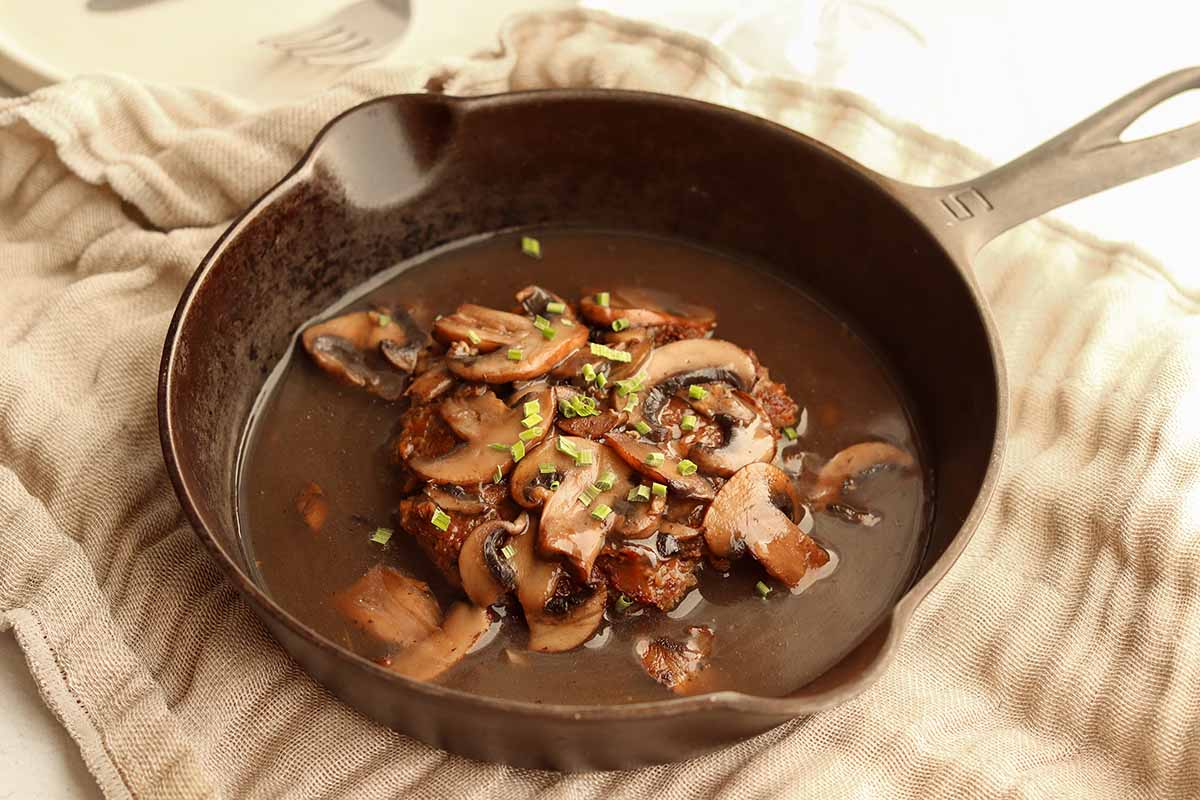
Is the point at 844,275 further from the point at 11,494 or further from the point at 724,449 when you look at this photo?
the point at 11,494

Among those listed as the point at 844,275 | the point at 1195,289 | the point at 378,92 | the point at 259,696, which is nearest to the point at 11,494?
the point at 259,696

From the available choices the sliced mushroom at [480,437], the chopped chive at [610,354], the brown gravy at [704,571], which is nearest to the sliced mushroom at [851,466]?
the brown gravy at [704,571]

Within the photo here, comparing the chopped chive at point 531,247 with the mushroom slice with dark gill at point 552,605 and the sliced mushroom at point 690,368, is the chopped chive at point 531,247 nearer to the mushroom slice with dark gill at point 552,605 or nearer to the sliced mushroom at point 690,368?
the sliced mushroom at point 690,368

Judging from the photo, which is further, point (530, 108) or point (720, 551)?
point (530, 108)

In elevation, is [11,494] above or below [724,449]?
below

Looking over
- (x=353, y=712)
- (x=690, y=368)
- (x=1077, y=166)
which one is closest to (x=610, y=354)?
(x=690, y=368)

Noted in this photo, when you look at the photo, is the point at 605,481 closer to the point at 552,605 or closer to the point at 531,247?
the point at 552,605

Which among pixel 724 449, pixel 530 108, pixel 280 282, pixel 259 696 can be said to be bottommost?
pixel 259 696
